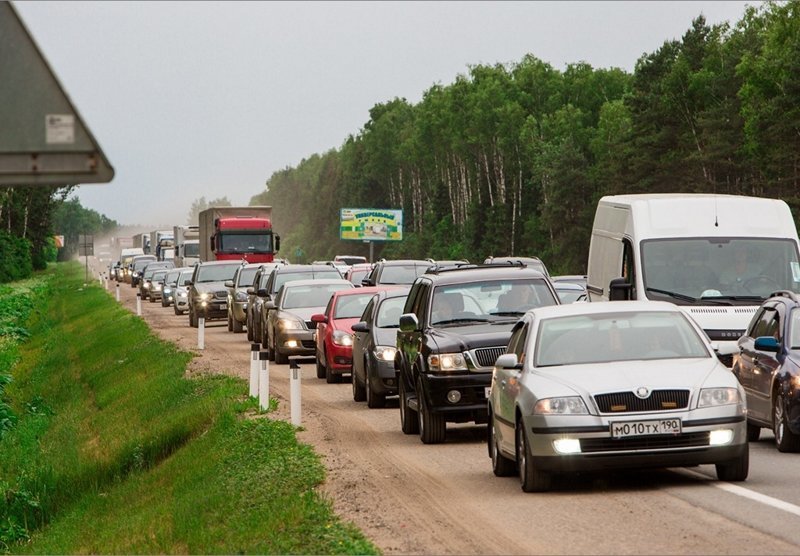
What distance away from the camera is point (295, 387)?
747 inches

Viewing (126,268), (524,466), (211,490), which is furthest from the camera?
(126,268)

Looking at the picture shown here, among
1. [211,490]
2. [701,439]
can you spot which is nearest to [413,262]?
[211,490]

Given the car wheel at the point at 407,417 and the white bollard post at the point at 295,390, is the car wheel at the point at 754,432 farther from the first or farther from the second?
the white bollard post at the point at 295,390

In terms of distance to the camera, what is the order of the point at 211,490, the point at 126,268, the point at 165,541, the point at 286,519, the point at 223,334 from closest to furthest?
1. the point at 286,519
2. the point at 165,541
3. the point at 211,490
4. the point at 223,334
5. the point at 126,268

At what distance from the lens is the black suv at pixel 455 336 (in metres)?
17.2

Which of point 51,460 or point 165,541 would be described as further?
point 51,460

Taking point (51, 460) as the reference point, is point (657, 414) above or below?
above

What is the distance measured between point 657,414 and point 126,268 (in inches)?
4601

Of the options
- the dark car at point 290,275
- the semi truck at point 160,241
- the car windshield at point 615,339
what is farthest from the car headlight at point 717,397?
the semi truck at point 160,241

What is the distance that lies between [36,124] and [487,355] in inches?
392

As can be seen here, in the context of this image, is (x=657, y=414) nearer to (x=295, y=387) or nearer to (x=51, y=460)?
(x=295, y=387)

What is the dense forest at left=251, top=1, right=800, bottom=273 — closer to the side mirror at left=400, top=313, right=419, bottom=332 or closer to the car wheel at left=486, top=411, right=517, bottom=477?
the side mirror at left=400, top=313, right=419, bottom=332

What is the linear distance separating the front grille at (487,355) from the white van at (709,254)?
11.2ft

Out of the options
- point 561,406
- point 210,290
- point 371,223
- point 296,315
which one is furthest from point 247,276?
point 371,223
